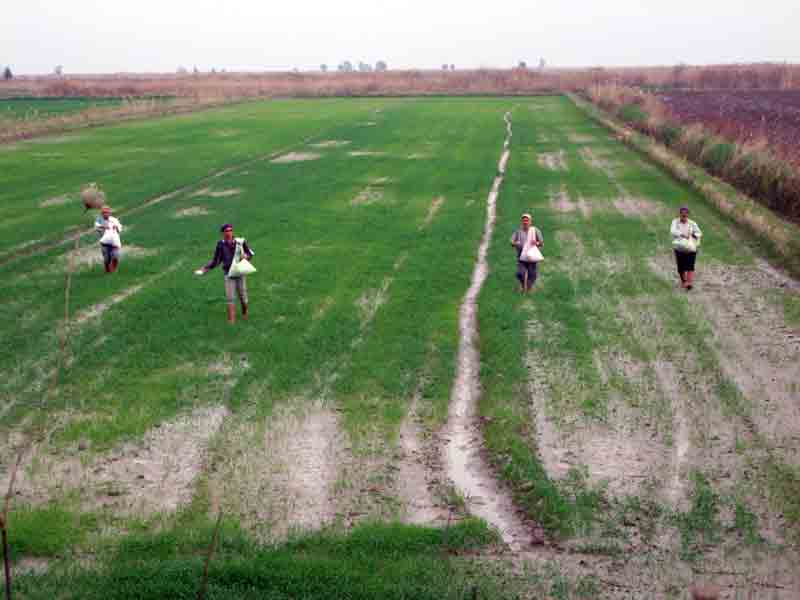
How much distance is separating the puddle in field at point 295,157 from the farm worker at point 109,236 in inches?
758

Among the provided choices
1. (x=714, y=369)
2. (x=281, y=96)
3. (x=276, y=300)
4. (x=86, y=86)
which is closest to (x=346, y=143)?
(x=276, y=300)

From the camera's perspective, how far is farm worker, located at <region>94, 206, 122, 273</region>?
17.3 meters

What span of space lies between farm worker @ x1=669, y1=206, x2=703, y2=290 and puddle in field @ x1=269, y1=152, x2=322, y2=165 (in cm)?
2346

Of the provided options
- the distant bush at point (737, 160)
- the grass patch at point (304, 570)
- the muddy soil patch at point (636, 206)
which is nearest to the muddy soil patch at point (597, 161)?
the distant bush at point (737, 160)

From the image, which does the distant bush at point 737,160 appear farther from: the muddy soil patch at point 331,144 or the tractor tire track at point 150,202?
the tractor tire track at point 150,202

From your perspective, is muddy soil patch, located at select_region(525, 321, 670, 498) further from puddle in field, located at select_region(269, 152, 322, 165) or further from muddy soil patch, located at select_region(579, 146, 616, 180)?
puddle in field, located at select_region(269, 152, 322, 165)

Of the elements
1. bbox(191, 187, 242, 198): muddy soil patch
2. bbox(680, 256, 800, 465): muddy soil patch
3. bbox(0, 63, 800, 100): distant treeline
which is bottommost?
bbox(680, 256, 800, 465): muddy soil patch

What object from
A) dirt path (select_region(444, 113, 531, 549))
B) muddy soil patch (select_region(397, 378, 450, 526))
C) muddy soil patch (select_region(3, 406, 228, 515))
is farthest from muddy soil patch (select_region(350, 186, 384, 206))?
muddy soil patch (select_region(3, 406, 228, 515))

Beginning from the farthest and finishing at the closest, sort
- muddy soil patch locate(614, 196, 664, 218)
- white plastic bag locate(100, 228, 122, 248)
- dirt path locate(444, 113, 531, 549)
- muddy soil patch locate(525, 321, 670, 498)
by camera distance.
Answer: muddy soil patch locate(614, 196, 664, 218)
white plastic bag locate(100, 228, 122, 248)
muddy soil patch locate(525, 321, 670, 498)
dirt path locate(444, 113, 531, 549)

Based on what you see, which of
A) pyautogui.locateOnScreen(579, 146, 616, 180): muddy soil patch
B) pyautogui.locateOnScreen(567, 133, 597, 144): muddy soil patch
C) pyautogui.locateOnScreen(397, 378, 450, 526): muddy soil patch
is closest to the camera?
pyautogui.locateOnScreen(397, 378, 450, 526): muddy soil patch

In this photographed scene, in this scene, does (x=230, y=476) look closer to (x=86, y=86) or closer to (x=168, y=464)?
(x=168, y=464)

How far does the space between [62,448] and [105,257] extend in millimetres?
8663

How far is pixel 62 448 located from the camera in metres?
10.1

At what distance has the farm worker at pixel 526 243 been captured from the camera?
1565cm
